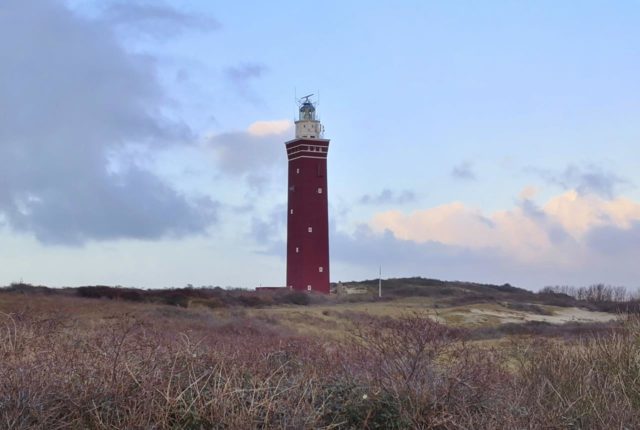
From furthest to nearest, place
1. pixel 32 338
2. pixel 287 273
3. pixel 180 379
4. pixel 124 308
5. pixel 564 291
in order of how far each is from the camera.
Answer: pixel 564 291, pixel 287 273, pixel 124 308, pixel 32 338, pixel 180 379

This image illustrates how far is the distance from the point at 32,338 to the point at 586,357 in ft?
24.5

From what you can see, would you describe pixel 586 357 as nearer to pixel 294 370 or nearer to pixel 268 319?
pixel 294 370

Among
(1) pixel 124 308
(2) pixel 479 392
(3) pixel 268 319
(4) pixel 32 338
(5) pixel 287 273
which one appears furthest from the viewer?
(5) pixel 287 273

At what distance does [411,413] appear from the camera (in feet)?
23.1

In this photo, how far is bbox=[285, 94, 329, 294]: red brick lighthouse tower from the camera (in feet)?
128

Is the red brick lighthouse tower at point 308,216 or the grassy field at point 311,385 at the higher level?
the red brick lighthouse tower at point 308,216

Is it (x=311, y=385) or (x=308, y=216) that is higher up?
(x=308, y=216)

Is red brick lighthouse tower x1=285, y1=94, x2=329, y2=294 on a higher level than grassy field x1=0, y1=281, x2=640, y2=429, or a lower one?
higher

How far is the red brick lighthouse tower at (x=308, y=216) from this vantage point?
128 ft

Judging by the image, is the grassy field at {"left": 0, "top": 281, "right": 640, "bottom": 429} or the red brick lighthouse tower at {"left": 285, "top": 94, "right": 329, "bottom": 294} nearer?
the grassy field at {"left": 0, "top": 281, "right": 640, "bottom": 429}

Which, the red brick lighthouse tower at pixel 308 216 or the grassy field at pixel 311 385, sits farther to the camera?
the red brick lighthouse tower at pixel 308 216

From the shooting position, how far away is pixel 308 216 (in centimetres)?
3941

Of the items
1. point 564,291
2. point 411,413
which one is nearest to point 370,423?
point 411,413

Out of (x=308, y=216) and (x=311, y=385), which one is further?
(x=308, y=216)
